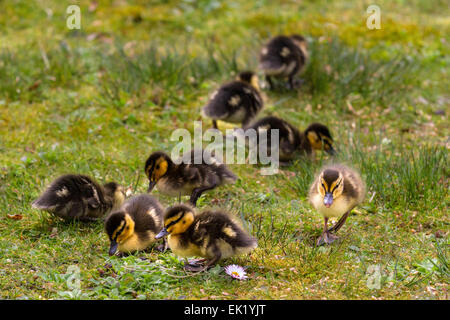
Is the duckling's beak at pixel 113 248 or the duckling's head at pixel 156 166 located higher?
the duckling's head at pixel 156 166

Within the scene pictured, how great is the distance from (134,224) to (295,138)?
7.16 feet

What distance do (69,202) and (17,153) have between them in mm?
1534

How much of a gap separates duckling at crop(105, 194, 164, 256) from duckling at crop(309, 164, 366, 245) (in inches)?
45.0

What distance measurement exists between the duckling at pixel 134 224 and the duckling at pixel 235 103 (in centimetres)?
174

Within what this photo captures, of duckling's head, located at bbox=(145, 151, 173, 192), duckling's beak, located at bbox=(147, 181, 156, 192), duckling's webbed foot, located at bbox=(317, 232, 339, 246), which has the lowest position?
duckling's webbed foot, located at bbox=(317, 232, 339, 246)

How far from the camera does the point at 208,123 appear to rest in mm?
6414

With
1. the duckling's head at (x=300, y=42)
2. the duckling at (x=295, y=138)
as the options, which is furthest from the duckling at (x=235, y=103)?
the duckling's head at (x=300, y=42)

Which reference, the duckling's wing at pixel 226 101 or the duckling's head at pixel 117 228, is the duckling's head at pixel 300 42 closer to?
the duckling's wing at pixel 226 101

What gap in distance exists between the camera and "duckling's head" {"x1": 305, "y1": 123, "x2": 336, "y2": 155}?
557cm

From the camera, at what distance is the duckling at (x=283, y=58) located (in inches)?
266

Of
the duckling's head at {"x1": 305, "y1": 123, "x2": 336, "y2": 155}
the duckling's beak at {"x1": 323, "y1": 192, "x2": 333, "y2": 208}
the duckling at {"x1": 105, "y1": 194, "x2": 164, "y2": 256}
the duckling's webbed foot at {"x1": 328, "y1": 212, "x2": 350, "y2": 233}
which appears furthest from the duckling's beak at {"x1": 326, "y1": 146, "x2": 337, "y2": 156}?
the duckling at {"x1": 105, "y1": 194, "x2": 164, "y2": 256}

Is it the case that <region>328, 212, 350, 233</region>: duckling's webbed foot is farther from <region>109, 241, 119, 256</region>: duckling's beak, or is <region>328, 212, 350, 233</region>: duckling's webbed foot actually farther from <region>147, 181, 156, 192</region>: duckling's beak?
<region>109, 241, 119, 256</region>: duckling's beak

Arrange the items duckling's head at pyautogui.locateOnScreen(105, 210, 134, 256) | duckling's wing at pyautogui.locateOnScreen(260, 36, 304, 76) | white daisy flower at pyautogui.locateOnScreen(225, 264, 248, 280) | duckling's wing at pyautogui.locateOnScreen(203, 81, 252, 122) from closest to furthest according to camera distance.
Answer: white daisy flower at pyautogui.locateOnScreen(225, 264, 248, 280)
duckling's head at pyautogui.locateOnScreen(105, 210, 134, 256)
duckling's wing at pyautogui.locateOnScreen(203, 81, 252, 122)
duckling's wing at pyautogui.locateOnScreen(260, 36, 304, 76)

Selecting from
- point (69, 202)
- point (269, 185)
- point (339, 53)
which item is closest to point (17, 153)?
point (69, 202)
